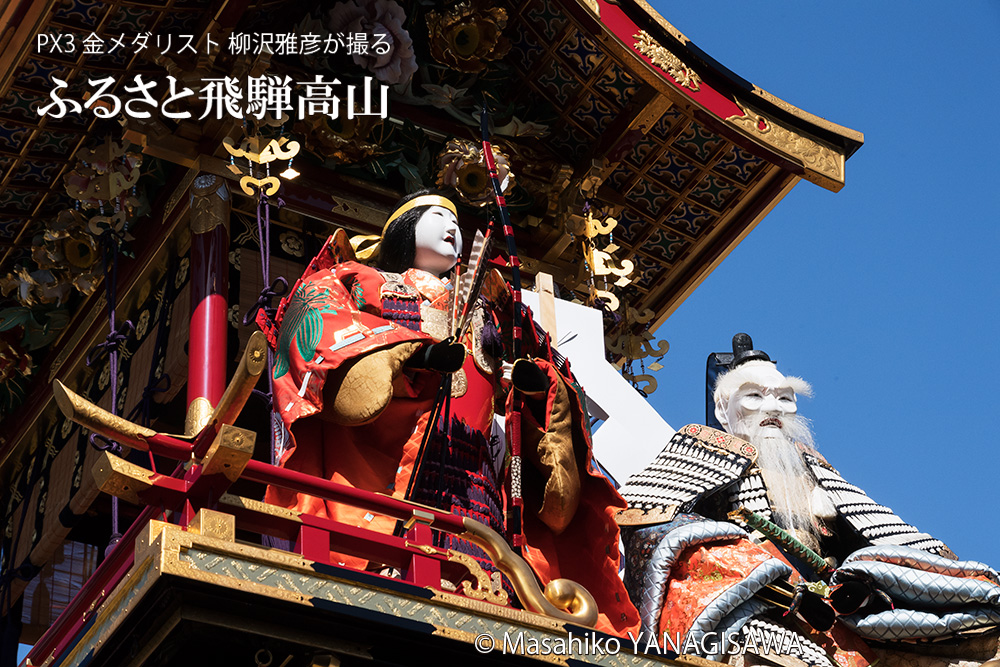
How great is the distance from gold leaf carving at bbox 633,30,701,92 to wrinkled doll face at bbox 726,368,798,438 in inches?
61.1

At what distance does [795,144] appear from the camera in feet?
23.9

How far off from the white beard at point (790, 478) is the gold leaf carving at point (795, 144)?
133 centimetres

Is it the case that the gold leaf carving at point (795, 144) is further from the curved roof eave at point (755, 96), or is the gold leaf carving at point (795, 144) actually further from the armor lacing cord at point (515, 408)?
the armor lacing cord at point (515, 408)

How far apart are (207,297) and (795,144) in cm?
323

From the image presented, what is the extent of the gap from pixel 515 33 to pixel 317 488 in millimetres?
3793

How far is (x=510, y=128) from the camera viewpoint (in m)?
7.29

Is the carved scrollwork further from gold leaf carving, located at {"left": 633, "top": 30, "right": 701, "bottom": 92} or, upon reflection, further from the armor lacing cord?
gold leaf carving, located at {"left": 633, "top": 30, "right": 701, "bottom": 92}

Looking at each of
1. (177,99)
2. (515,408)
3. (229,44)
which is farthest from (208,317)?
(515,408)

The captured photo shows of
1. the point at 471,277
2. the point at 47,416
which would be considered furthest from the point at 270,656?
the point at 47,416

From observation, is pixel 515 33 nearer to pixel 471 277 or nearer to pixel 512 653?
pixel 471 277

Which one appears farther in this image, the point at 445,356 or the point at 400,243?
the point at 400,243

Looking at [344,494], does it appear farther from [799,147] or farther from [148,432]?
[799,147]

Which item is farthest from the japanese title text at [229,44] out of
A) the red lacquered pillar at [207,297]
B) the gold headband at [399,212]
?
the gold headband at [399,212]

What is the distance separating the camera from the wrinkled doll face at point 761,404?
7074mm
